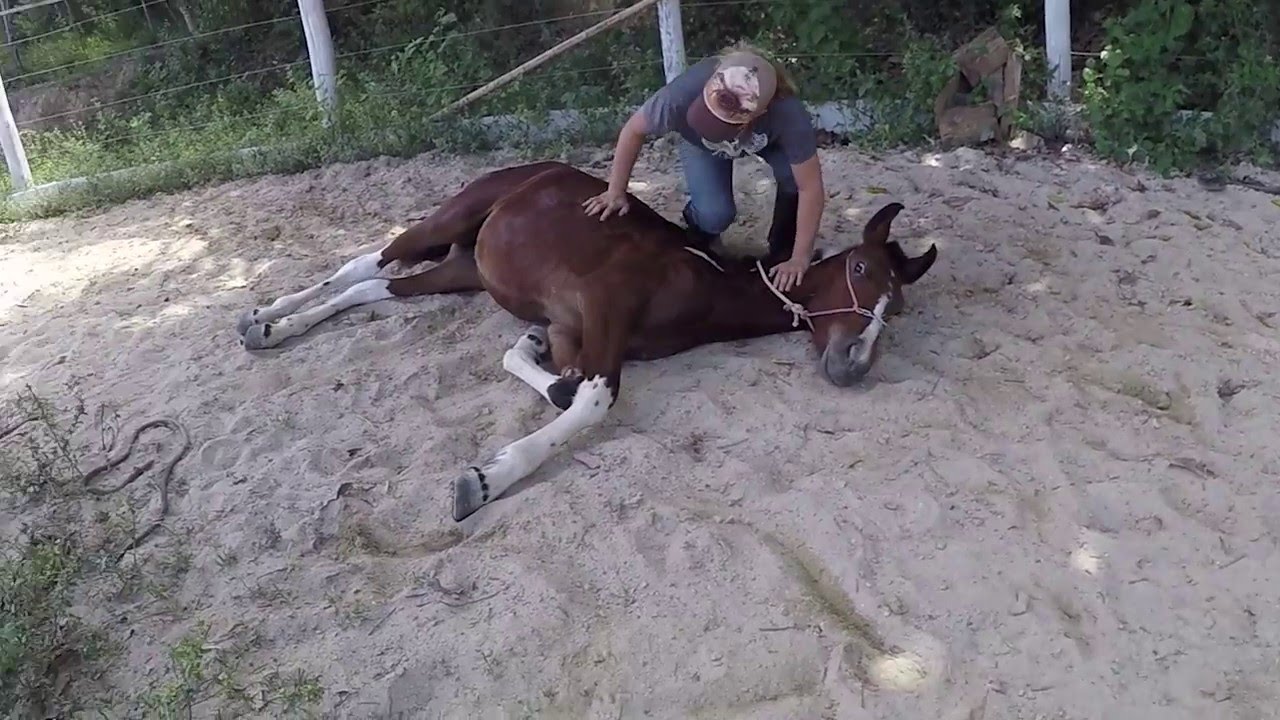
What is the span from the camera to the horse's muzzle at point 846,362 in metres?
4.20

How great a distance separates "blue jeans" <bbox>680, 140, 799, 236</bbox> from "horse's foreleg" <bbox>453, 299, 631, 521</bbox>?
1011 mm

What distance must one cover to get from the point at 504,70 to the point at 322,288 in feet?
11.7

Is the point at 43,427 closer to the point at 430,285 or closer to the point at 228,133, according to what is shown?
the point at 430,285

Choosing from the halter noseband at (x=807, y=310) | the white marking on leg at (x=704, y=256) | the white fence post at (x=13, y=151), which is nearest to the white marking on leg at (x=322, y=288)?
the white marking on leg at (x=704, y=256)

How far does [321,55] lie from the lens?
7215mm

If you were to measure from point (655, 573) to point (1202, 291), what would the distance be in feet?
9.83

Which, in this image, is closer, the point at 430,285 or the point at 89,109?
the point at 430,285

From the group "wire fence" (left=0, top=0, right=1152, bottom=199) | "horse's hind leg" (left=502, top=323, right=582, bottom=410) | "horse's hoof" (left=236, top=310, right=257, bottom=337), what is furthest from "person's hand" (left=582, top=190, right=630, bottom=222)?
"wire fence" (left=0, top=0, right=1152, bottom=199)

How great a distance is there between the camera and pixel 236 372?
15.2 ft

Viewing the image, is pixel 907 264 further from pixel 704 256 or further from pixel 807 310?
pixel 704 256

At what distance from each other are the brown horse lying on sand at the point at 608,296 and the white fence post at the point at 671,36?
2176 mm

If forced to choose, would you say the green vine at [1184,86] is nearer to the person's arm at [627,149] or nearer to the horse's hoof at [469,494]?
the person's arm at [627,149]

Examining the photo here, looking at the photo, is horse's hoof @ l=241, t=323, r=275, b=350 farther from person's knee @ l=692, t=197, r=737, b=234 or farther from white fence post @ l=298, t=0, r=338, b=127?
white fence post @ l=298, t=0, r=338, b=127

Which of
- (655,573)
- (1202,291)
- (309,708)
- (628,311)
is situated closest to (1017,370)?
(1202,291)
